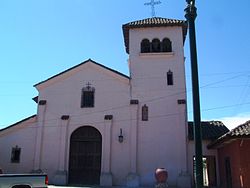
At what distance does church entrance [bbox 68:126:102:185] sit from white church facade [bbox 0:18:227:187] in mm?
71

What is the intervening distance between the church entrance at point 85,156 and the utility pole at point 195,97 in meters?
16.8

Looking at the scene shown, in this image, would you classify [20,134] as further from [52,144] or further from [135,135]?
[135,135]

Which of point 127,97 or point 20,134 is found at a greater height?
point 127,97

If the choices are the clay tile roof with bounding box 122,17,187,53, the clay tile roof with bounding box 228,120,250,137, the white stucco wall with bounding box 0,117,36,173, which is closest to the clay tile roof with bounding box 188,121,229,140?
the clay tile roof with bounding box 228,120,250,137

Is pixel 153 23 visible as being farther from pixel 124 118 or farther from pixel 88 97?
pixel 124 118

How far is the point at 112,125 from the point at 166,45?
806 cm

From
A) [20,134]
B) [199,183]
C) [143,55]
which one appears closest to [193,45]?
[199,183]

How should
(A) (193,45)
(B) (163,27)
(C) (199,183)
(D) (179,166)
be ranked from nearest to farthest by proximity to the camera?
(C) (199,183), (A) (193,45), (D) (179,166), (B) (163,27)

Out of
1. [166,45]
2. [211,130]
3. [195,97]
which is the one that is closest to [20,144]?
Answer: [166,45]

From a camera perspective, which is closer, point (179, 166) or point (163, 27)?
point (179, 166)

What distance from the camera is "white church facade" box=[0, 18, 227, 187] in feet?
76.3

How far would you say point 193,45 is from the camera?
26.3 ft

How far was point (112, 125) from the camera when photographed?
2405 cm

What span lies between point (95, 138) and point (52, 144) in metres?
3.26
